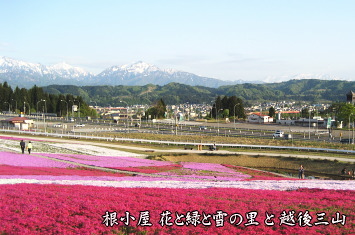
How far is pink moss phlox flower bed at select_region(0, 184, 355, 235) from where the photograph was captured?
1502 cm

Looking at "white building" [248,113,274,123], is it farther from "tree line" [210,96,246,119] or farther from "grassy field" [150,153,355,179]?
"grassy field" [150,153,355,179]

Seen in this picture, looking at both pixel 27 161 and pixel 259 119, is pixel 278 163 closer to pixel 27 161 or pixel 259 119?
pixel 27 161

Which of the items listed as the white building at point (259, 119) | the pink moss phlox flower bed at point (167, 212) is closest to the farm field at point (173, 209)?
the pink moss phlox flower bed at point (167, 212)

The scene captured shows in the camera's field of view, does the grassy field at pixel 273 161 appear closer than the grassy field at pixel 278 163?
No

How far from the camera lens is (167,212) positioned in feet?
54.6

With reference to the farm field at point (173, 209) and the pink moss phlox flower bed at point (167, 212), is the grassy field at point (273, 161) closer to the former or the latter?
the farm field at point (173, 209)

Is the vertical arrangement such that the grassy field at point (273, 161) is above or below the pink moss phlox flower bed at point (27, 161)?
below

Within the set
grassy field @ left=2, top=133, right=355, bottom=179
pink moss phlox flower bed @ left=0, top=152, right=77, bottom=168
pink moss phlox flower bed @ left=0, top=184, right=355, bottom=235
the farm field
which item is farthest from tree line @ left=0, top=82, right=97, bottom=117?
pink moss phlox flower bed @ left=0, top=184, right=355, bottom=235

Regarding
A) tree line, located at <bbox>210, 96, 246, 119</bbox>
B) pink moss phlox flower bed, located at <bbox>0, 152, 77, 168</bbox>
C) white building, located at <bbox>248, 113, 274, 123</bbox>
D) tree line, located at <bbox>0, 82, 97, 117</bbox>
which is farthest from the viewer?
tree line, located at <bbox>0, 82, 97, 117</bbox>

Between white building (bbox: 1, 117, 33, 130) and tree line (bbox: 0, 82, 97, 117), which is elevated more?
tree line (bbox: 0, 82, 97, 117)

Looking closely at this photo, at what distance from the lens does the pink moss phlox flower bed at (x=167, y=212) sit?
15.0 metres

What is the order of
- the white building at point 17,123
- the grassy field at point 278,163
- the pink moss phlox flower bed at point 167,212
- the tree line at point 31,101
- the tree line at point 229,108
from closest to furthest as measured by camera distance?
1. the pink moss phlox flower bed at point 167,212
2. the grassy field at point 278,163
3. the white building at point 17,123
4. the tree line at point 229,108
5. the tree line at point 31,101

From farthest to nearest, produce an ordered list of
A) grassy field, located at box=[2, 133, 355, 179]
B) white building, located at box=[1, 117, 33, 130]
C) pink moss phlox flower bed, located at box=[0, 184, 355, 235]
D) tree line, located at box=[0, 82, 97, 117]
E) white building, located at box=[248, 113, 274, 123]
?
1. tree line, located at box=[0, 82, 97, 117]
2. white building, located at box=[248, 113, 274, 123]
3. white building, located at box=[1, 117, 33, 130]
4. grassy field, located at box=[2, 133, 355, 179]
5. pink moss phlox flower bed, located at box=[0, 184, 355, 235]

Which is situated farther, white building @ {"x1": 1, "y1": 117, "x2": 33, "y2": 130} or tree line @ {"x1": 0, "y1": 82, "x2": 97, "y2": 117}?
tree line @ {"x1": 0, "y1": 82, "x2": 97, "y2": 117}
